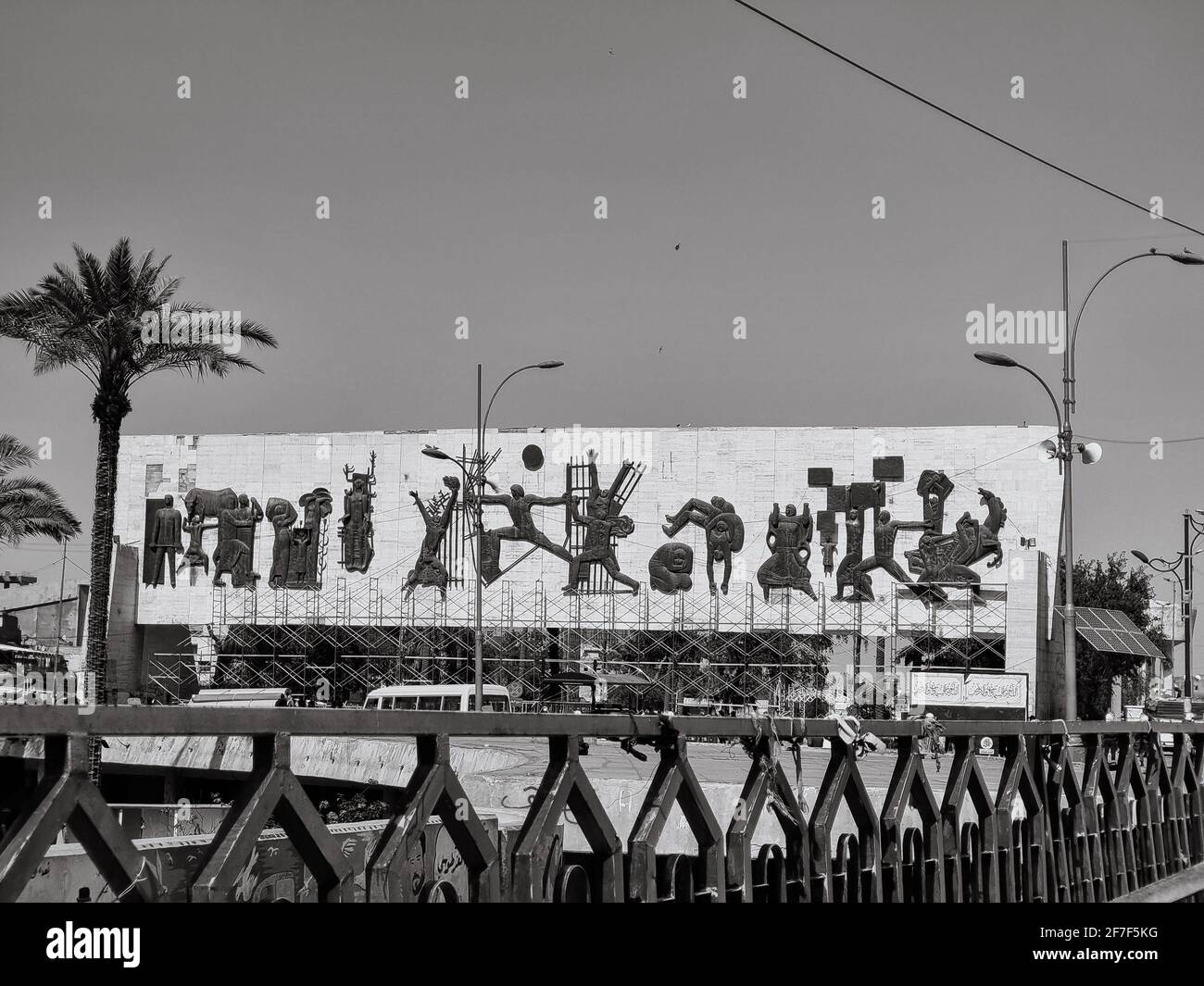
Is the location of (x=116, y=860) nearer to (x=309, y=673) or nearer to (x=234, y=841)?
(x=234, y=841)

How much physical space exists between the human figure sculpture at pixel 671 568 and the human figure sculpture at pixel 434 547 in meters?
7.78

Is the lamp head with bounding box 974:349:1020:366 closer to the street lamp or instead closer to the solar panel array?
the street lamp

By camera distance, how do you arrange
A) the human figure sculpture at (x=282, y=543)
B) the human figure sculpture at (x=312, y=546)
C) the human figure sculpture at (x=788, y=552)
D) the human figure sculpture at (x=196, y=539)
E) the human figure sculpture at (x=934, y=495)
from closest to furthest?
the human figure sculpture at (x=934, y=495), the human figure sculpture at (x=788, y=552), the human figure sculpture at (x=312, y=546), the human figure sculpture at (x=282, y=543), the human figure sculpture at (x=196, y=539)

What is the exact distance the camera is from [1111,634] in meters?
38.2

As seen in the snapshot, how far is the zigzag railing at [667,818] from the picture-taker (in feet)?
8.62

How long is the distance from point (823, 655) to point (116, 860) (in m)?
47.9

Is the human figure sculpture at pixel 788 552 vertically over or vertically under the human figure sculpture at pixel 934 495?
under

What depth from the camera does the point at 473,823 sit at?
3377 millimetres

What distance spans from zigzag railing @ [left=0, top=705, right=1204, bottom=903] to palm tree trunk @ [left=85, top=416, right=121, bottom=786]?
63.7ft

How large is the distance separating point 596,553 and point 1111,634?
1928cm

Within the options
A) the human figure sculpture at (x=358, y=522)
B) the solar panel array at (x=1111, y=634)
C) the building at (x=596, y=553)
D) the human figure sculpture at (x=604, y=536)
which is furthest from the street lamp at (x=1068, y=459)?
the human figure sculpture at (x=358, y=522)

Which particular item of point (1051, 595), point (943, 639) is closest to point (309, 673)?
point (943, 639)

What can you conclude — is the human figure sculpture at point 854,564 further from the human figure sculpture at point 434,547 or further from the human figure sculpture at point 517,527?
the human figure sculpture at point 434,547

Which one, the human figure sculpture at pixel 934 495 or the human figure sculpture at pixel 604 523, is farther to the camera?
the human figure sculpture at pixel 604 523
